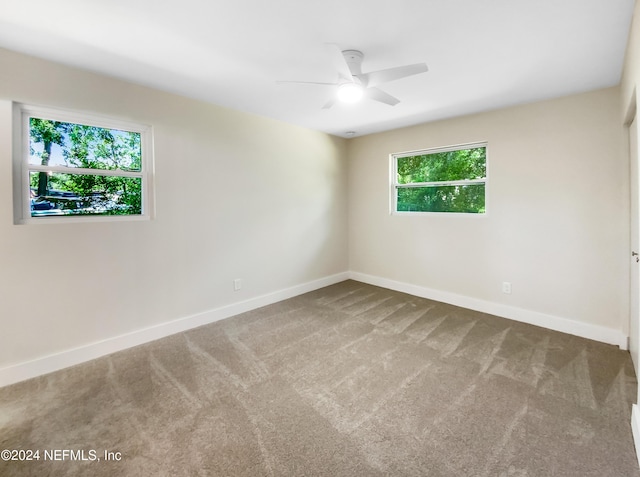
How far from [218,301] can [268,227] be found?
Result: 1.12m

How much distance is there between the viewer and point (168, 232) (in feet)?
9.71

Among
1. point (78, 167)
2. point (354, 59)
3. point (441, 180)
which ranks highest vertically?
point (354, 59)

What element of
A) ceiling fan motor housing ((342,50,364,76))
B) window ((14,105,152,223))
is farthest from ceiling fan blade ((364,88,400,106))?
window ((14,105,152,223))

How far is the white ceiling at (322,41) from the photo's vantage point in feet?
5.48

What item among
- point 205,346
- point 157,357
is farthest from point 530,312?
point 157,357

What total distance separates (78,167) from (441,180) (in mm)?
4020

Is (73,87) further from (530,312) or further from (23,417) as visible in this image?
(530,312)

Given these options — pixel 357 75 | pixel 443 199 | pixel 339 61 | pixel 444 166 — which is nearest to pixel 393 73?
pixel 357 75

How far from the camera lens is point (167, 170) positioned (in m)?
2.92

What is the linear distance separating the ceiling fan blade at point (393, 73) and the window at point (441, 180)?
6.46 feet

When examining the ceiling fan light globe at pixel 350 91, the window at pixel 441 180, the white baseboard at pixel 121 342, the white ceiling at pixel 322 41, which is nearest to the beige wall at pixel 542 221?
the window at pixel 441 180

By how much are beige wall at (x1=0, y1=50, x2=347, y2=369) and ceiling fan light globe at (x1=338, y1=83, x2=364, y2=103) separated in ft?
5.31

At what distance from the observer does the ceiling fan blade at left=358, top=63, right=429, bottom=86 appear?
1.92 meters

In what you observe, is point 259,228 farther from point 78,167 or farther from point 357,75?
point 357,75
